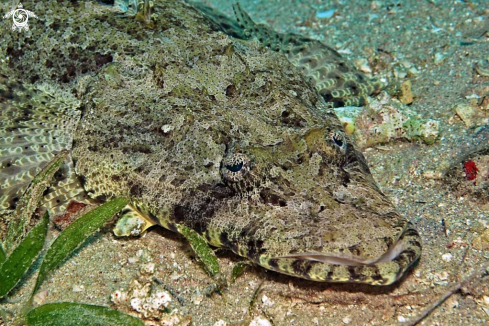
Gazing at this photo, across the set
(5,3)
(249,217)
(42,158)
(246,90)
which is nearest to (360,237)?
(249,217)

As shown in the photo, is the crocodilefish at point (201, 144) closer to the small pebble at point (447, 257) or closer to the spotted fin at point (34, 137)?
the spotted fin at point (34, 137)

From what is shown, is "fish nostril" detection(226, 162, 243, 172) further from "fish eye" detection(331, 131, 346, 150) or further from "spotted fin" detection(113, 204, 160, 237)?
"spotted fin" detection(113, 204, 160, 237)

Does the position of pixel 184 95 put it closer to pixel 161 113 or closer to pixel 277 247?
pixel 161 113

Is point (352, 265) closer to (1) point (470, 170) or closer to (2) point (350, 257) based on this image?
(2) point (350, 257)

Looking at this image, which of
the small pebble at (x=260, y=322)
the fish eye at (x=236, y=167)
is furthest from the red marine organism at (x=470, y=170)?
the small pebble at (x=260, y=322)

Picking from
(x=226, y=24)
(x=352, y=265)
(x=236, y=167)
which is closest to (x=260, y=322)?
(x=352, y=265)

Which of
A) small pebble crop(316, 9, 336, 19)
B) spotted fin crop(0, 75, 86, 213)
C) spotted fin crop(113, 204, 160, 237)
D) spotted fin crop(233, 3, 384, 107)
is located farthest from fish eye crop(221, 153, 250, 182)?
small pebble crop(316, 9, 336, 19)
